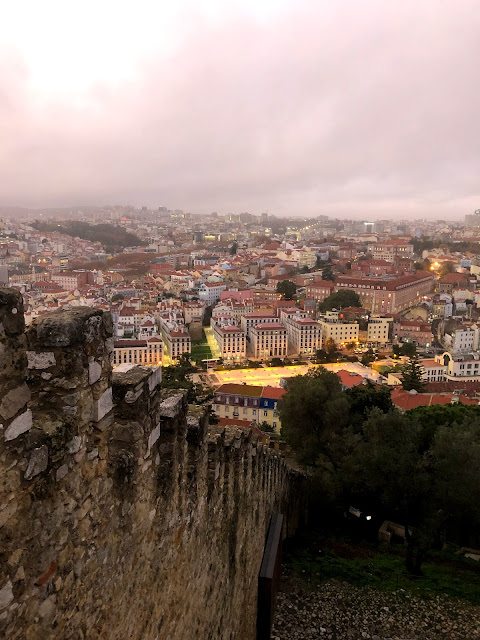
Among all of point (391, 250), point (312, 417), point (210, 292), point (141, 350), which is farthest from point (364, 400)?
point (391, 250)

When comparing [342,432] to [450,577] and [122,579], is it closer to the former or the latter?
[450,577]

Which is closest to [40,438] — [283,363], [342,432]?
[342,432]

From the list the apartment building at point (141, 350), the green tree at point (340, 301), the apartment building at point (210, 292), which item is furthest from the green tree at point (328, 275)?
the apartment building at point (141, 350)

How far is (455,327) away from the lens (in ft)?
151

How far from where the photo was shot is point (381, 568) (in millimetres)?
8922

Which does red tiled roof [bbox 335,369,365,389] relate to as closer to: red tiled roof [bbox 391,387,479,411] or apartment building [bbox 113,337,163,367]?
red tiled roof [bbox 391,387,479,411]

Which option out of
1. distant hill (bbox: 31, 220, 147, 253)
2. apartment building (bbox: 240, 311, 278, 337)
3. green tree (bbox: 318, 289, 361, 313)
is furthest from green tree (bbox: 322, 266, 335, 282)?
distant hill (bbox: 31, 220, 147, 253)

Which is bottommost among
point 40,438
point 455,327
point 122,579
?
point 455,327

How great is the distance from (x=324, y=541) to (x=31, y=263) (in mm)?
83931

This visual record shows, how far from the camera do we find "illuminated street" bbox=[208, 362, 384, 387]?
38.1m

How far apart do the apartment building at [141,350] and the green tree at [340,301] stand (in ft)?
71.5

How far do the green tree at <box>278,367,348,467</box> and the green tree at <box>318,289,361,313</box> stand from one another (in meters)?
41.2

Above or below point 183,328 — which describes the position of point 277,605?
above

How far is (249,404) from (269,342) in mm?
18748
